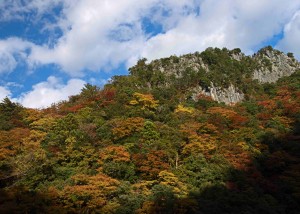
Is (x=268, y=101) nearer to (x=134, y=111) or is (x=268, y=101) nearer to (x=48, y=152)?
(x=134, y=111)

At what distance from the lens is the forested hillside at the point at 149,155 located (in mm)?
23203

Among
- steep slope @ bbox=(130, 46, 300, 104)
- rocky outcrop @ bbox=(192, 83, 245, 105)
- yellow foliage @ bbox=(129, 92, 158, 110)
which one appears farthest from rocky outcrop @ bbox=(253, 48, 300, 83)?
yellow foliage @ bbox=(129, 92, 158, 110)

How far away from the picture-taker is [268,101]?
5150 cm

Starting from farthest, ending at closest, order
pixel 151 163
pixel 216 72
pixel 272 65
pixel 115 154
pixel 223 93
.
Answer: pixel 272 65 → pixel 216 72 → pixel 223 93 → pixel 115 154 → pixel 151 163

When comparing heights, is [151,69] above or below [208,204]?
above

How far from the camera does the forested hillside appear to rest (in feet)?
76.1

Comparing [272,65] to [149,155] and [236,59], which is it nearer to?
[236,59]

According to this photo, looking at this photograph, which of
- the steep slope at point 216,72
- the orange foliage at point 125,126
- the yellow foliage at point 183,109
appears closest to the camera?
the orange foliage at point 125,126

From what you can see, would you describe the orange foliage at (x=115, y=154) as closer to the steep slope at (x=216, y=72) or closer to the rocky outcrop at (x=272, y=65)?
the steep slope at (x=216, y=72)

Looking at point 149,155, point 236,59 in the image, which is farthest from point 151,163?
point 236,59

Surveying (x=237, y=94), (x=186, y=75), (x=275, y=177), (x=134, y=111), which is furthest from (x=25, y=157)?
(x=237, y=94)

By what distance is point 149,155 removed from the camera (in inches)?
1150

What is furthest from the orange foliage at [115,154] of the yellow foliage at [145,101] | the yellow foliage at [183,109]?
the yellow foliage at [183,109]

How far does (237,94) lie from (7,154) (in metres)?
41.8
